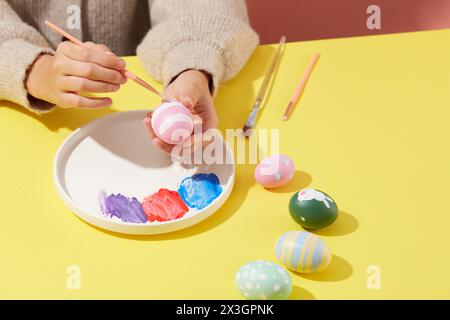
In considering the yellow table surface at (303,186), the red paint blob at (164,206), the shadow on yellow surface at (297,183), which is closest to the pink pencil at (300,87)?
the yellow table surface at (303,186)

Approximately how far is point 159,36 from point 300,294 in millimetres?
529

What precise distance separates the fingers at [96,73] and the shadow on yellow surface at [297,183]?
0.85ft

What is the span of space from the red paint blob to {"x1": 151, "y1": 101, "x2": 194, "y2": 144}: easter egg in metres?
0.07

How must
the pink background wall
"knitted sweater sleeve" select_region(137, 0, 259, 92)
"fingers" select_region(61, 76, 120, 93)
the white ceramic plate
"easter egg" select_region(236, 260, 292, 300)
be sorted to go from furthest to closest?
1. the pink background wall
2. "knitted sweater sleeve" select_region(137, 0, 259, 92)
3. "fingers" select_region(61, 76, 120, 93)
4. the white ceramic plate
5. "easter egg" select_region(236, 260, 292, 300)

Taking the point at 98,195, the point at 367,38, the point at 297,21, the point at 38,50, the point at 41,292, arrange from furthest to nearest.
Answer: the point at 297,21, the point at 367,38, the point at 38,50, the point at 98,195, the point at 41,292

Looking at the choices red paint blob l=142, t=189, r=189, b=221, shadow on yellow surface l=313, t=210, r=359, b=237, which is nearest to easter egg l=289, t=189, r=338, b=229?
shadow on yellow surface l=313, t=210, r=359, b=237

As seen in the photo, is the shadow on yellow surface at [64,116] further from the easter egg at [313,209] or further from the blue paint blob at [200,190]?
the easter egg at [313,209]

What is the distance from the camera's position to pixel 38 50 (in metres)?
0.84

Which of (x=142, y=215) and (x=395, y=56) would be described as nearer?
(x=142, y=215)

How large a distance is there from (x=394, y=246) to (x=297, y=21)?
85cm

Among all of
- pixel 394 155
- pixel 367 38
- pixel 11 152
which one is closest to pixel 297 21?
pixel 367 38

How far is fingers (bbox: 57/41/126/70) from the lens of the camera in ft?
2.45

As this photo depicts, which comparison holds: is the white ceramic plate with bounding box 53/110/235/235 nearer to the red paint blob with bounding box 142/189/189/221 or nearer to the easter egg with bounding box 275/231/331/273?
the red paint blob with bounding box 142/189/189/221

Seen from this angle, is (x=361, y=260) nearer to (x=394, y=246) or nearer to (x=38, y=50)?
(x=394, y=246)
